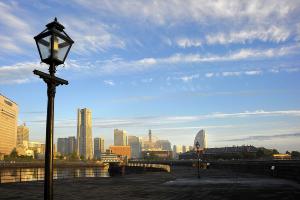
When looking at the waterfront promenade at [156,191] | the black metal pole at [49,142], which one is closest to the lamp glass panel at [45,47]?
the black metal pole at [49,142]

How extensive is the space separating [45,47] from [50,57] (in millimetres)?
254

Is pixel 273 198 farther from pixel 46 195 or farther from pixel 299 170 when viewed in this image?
pixel 299 170

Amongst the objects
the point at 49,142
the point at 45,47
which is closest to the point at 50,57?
the point at 45,47

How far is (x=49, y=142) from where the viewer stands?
8.16 m

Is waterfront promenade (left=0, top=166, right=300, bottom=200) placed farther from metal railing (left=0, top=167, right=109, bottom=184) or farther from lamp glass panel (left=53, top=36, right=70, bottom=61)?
lamp glass panel (left=53, top=36, right=70, bottom=61)

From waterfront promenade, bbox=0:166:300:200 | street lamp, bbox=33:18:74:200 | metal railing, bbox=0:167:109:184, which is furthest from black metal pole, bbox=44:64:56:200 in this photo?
metal railing, bbox=0:167:109:184

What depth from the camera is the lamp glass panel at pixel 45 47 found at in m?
8.23

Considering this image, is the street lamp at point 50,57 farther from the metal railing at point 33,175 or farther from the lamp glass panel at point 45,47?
the metal railing at point 33,175

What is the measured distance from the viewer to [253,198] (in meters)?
Result: 19.6

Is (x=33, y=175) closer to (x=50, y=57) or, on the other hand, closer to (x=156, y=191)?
(x=156, y=191)

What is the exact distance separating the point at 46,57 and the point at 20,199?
12864 millimetres

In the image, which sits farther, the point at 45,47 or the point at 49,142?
the point at 45,47

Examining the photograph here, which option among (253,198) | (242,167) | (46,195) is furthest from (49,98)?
(242,167)

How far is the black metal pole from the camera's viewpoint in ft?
25.9
